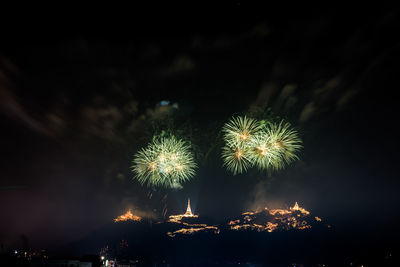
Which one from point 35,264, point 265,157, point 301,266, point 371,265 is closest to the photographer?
point 265,157

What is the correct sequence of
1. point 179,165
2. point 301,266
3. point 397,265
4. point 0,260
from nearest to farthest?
point 179,165, point 0,260, point 397,265, point 301,266

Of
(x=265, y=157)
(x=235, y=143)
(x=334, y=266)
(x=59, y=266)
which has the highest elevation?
(x=235, y=143)

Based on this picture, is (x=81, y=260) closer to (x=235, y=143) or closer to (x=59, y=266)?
(x=59, y=266)

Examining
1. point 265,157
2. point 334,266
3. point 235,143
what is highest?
point 235,143

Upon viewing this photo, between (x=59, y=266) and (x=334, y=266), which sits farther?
(x=334, y=266)

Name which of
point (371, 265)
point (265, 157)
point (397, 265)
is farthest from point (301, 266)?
point (265, 157)

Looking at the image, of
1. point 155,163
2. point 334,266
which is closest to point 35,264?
point 155,163

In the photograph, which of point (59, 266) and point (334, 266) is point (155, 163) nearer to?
point (59, 266)

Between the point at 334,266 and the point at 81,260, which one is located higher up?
the point at 81,260

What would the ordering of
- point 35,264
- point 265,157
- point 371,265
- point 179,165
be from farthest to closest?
point 371,265, point 35,264, point 179,165, point 265,157
